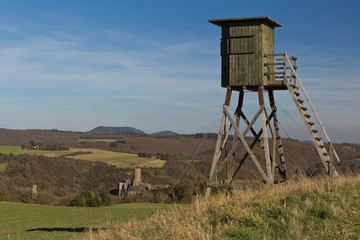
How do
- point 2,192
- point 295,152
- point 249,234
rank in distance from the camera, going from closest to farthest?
point 249,234 → point 2,192 → point 295,152

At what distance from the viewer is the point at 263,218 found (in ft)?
35.3

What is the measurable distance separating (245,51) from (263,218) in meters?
13.0

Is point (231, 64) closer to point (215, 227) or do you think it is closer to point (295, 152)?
point (215, 227)

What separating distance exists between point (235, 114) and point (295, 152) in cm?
11748

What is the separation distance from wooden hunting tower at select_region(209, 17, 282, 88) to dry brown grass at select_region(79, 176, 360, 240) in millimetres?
9394

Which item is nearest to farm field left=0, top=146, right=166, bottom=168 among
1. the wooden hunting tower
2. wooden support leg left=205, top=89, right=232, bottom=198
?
wooden support leg left=205, top=89, right=232, bottom=198

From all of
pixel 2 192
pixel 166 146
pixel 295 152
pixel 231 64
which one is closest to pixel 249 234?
pixel 231 64

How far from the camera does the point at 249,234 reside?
9.63 m

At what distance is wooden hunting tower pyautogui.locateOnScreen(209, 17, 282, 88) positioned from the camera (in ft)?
73.3

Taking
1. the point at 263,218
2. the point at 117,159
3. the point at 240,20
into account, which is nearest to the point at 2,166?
the point at 117,159

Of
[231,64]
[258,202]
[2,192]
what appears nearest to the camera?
[258,202]

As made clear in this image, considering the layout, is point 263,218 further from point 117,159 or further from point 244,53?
point 117,159

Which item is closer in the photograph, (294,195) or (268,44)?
(294,195)

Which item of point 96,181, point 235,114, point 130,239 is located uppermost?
point 235,114
